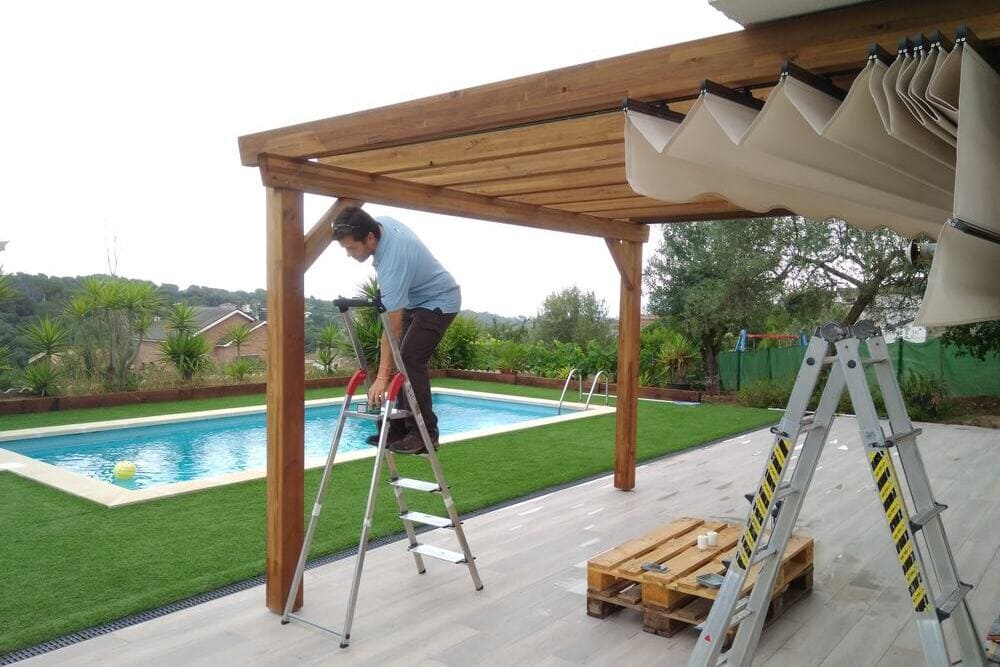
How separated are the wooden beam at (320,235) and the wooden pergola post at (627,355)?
308 cm

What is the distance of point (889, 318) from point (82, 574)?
47.8 feet

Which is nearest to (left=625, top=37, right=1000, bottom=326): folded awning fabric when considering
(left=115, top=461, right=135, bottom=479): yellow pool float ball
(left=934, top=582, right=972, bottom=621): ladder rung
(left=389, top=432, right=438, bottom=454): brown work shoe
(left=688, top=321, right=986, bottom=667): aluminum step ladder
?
(left=688, top=321, right=986, bottom=667): aluminum step ladder

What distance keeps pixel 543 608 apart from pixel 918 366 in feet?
36.5

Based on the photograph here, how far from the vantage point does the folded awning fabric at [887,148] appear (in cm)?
187

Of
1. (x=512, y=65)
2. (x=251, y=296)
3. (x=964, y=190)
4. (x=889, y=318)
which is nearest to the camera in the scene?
(x=964, y=190)

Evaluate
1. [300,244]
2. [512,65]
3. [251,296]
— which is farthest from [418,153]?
[512,65]

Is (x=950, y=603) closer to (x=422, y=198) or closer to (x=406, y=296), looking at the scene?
(x=406, y=296)

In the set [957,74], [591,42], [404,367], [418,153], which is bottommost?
[404,367]

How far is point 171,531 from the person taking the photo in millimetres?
5102

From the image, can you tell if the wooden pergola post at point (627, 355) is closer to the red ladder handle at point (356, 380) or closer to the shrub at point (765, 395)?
the red ladder handle at point (356, 380)

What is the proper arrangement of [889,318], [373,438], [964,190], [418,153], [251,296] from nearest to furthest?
[964,190], [418,153], [373,438], [889,318], [251,296]

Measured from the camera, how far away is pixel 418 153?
3770 mm

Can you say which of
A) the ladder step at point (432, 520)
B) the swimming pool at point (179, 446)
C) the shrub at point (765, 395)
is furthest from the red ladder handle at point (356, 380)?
the shrub at point (765, 395)

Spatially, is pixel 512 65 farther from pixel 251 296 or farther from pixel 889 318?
pixel 889 318
